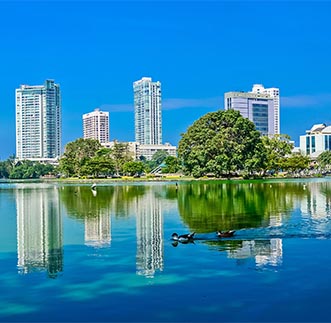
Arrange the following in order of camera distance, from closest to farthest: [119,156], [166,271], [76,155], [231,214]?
[166,271] < [231,214] < [76,155] < [119,156]

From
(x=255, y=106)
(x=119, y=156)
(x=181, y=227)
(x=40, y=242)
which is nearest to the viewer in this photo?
(x=40, y=242)

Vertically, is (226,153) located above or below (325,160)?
above

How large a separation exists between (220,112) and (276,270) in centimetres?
5804

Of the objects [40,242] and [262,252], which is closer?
[262,252]

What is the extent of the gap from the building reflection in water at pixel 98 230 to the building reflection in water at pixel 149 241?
3.74 ft

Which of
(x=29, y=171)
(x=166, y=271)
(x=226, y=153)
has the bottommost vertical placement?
(x=166, y=271)

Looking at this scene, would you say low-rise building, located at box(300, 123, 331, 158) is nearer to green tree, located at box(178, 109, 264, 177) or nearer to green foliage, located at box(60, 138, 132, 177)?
green foliage, located at box(60, 138, 132, 177)

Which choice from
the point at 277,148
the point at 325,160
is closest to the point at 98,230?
the point at 277,148

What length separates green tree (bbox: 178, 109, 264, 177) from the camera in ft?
210

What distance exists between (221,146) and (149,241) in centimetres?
4879

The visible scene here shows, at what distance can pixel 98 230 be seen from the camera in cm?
1944

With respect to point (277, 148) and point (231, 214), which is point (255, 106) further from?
point (231, 214)

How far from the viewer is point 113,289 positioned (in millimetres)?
10594

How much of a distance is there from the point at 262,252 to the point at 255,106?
16488cm
